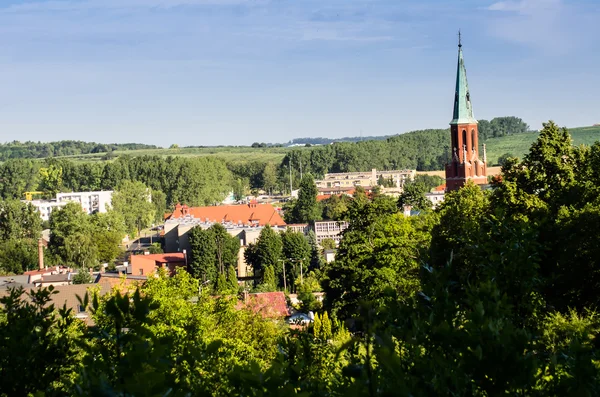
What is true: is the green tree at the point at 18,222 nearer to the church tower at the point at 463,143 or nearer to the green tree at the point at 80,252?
the green tree at the point at 80,252

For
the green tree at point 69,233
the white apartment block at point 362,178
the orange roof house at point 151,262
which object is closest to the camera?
the orange roof house at point 151,262

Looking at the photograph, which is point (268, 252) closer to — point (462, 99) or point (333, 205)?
point (462, 99)

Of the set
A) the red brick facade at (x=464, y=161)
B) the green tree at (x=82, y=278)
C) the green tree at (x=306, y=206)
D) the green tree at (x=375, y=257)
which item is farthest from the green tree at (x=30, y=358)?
the green tree at (x=306, y=206)

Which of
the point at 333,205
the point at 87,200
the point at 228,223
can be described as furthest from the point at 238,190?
the point at 228,223

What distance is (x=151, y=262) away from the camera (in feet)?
235

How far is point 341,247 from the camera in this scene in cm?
4797

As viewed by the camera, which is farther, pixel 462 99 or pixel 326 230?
pixel 326 230

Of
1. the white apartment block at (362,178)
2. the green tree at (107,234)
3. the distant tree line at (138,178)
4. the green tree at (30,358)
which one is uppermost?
the distant tree line at (138,178)

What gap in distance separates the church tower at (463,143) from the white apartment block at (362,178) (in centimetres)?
9297

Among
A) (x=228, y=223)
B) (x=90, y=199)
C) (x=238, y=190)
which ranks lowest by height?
(x=228, y=223)

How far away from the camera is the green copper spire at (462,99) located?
257 ft

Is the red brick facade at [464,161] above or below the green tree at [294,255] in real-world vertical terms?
above

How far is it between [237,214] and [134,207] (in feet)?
83.1

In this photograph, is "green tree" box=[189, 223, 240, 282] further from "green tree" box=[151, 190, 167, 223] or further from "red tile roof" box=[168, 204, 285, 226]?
"green tree" box=[151, 190, 167, 223]
